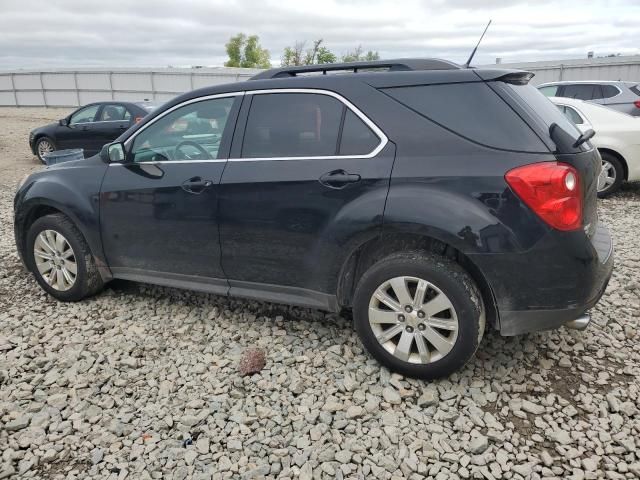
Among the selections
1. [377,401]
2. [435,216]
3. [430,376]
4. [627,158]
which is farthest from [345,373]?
[627,158]

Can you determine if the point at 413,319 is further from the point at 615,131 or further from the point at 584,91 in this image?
the point at 584,91

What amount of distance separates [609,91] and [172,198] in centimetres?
874

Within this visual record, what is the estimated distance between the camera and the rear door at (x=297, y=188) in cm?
289

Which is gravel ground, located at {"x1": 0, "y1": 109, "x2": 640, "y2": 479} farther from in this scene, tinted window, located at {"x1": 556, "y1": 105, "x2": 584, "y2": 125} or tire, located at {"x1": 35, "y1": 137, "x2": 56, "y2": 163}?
tire, located at {"x1": 35, "y1": 137, "x2": 56, "y2": 163}

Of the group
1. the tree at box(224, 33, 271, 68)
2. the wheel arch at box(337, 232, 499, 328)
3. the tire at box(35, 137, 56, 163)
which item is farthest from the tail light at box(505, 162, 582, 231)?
the tree at box(224, 33, 271, 68)

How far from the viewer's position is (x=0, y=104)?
3531cm

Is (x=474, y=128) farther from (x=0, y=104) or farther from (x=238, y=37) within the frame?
(x=238, y=37)

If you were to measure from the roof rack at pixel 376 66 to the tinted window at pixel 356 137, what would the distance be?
1.40 ft

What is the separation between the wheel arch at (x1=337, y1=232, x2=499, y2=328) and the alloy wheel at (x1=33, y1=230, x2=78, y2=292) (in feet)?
7.53

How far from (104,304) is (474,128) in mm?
3161

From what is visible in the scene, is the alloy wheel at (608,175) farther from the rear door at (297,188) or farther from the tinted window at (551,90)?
the rear door at (297,188)

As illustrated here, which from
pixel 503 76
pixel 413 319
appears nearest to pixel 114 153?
pixel 413 319

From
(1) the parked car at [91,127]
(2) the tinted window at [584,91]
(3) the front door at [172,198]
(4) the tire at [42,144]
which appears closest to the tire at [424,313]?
(3) the front door at [172,198]

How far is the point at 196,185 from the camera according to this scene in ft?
11.1
